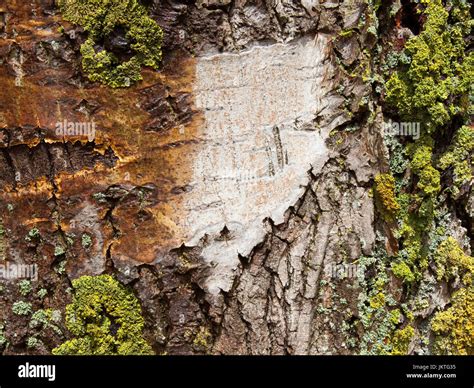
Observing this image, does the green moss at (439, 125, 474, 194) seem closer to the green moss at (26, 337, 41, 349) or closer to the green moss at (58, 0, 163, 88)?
the green moss at (58, 0, 163, 88)

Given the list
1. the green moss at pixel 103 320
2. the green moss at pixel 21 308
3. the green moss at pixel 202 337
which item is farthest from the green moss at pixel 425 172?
the green moss at pixel 21 308

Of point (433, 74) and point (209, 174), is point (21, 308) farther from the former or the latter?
point (433, 74)

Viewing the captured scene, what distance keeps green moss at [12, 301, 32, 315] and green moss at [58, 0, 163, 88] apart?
966 millimetres

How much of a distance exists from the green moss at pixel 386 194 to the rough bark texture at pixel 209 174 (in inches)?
1.4

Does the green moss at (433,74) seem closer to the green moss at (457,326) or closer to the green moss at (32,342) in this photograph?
the green moss at (457,326)

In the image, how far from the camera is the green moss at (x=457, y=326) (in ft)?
9.00

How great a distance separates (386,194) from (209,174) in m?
0.77

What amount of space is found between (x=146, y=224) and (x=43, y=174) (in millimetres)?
457

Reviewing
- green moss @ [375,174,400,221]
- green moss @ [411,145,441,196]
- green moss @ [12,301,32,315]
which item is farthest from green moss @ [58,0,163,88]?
green moss @ [411,145,441,196]

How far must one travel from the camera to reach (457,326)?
2.78m

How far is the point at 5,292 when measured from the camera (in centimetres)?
249

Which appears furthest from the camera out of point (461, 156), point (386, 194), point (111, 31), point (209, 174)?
point (461, 156)

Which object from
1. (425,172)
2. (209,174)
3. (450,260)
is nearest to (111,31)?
(209,174)

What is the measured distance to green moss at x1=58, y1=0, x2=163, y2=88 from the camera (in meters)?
2.34
